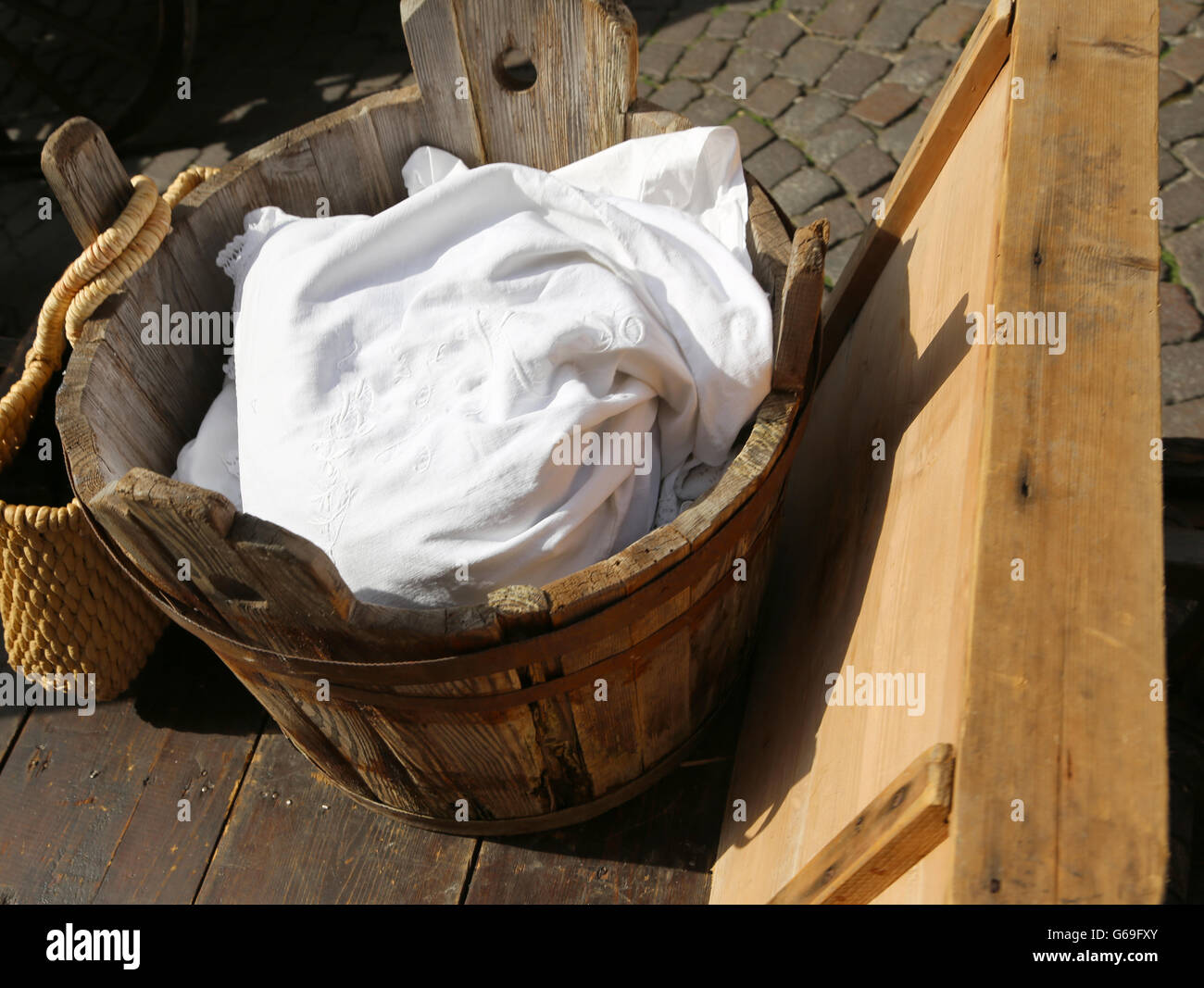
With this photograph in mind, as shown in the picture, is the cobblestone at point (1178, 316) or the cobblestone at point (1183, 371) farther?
the cobblestone at point (1178, 316)

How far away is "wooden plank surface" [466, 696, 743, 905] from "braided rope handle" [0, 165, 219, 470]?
1.40 metres

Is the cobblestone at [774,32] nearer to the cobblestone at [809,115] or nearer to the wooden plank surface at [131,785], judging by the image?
the cobblestone at [809,115]

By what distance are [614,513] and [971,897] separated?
0.89 meters

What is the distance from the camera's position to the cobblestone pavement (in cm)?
319

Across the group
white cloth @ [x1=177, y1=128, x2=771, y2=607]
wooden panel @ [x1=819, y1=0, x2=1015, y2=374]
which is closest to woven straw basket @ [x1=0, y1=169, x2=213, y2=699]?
white cloth @ [x1=177, y1=128, x2=771, y2=607]

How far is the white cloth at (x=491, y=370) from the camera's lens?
157cm

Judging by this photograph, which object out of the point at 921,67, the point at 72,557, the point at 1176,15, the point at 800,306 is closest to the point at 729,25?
the point at 921,67

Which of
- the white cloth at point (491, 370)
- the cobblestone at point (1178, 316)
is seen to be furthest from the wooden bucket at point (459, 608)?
the cobblestone at point (1178, 316)

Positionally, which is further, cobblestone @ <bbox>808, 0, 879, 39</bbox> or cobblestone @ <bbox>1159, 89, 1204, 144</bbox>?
cobblestone @ <bbox>808, 0, 879, 39</bbox>

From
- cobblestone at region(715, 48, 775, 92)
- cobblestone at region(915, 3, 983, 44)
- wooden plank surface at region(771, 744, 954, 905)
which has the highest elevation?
cobblestone at region(915, 3, 983, 44)

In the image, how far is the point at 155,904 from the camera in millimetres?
1962

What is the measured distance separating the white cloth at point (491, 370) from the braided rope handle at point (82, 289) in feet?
0.71

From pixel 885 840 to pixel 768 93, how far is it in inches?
129

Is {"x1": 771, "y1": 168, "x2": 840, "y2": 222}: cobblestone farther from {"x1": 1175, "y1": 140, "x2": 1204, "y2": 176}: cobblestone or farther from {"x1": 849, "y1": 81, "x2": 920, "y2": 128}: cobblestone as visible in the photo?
{"x1": 1175, "y1": 140, "x2": 1204, "y2": 176}: cobblestone
